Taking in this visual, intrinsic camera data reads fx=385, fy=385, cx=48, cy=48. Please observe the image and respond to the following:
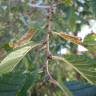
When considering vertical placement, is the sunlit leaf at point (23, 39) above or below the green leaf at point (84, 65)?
above

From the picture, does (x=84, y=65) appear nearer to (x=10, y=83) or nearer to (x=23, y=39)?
(x=23, y=39)

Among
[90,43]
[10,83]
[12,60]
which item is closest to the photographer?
[10,83]

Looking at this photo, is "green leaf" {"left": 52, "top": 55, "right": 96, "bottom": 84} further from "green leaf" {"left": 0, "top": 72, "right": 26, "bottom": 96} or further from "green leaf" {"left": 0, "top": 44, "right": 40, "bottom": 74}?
"green leaf" {"left": 0, "top": 72, "right": 26, "bottom": 96}

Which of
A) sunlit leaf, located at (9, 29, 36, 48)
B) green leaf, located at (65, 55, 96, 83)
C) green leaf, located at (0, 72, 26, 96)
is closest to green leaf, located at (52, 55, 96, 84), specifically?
green leaf, located at (65, 55, 96, 83)

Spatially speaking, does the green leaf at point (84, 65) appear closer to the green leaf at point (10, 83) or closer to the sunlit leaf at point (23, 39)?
the sunlit leaf at point (23, 39)

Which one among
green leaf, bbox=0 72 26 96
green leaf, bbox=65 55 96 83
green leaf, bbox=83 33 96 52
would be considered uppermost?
green leaf, bbox=83 33 96 52

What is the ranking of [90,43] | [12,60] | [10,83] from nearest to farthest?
[10,83]
[12,60]
[90,43]

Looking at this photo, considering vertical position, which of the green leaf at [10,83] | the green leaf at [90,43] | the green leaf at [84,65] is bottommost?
the green leaf at [84,65]

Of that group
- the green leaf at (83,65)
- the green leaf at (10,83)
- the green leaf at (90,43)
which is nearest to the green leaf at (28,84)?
the green leaf at (10,83)

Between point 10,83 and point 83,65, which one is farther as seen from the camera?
point 83,65

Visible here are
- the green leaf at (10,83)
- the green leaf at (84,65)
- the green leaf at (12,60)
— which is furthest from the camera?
the green leaf at (84,65)

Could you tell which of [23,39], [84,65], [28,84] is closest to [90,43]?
[84,65]
